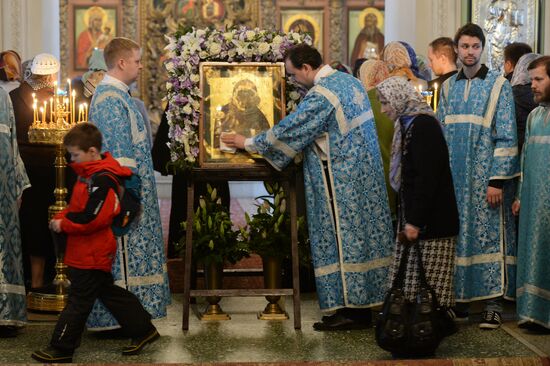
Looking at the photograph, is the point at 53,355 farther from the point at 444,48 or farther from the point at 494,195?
the point at 444,48

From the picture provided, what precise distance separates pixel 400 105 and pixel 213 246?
1651 millimetres

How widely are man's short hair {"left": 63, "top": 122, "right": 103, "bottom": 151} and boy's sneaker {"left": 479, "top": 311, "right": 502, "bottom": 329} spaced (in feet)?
8.02

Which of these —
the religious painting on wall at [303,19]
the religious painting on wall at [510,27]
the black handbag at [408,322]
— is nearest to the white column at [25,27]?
the religious painting on wall at [510,27]

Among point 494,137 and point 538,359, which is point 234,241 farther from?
point 538,359

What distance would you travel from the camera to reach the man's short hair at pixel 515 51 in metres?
7.64

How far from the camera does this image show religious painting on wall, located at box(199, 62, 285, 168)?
659 cm

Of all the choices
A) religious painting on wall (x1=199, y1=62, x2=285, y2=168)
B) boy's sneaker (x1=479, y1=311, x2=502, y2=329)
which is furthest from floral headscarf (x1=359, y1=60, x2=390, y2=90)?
boy's sneaker (x1=479, y1=311, x2=502, y2=329)

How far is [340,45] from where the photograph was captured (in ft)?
56.1

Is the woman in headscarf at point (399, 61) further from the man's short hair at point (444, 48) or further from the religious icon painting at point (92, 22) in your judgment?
the religious icon painting at point (92, 22)

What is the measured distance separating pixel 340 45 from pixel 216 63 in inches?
415

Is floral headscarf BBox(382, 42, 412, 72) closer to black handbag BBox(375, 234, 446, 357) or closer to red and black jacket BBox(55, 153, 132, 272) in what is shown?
black handbag BBox(375, 234, 446, 357)

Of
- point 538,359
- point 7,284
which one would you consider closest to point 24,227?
point 7,284

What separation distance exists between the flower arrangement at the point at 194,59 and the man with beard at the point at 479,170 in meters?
1.02

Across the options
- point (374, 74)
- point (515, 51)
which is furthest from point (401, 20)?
point (374, 74)
